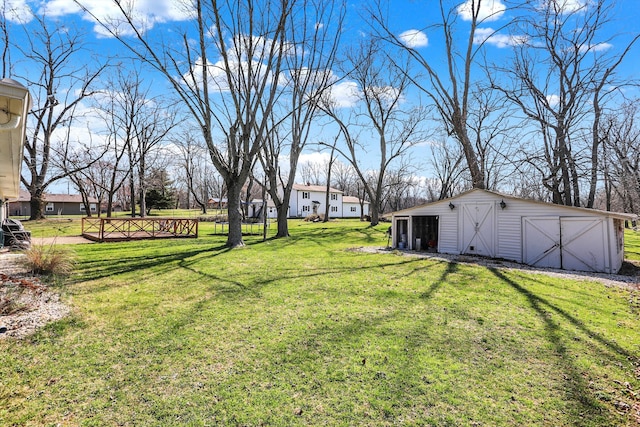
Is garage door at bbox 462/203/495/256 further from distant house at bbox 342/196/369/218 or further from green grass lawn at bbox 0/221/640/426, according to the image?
distant house at bbox 342/196/369/218

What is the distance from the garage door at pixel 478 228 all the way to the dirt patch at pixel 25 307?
1284 cm

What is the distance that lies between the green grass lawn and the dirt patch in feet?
0.81

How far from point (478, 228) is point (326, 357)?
10880 millimetres

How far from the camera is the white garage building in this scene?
10.0m

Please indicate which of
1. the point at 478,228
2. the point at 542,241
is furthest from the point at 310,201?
the point at 542,241

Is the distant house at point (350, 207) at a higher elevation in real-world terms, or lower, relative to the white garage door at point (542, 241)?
higher

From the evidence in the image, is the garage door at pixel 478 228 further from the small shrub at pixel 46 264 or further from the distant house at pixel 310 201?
the distant house at pixel 310 201

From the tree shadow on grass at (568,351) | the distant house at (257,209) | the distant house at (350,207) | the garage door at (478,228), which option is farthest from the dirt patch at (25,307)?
the distant house at (350,207)

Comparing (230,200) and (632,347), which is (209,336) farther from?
(230,200)

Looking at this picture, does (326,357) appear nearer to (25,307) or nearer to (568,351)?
(568,351)

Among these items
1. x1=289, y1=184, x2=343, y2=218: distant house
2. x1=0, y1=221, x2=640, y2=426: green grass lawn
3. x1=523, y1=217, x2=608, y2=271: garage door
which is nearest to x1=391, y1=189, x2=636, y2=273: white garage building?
x1=523, y1=217, x2=608, y2=271: garage door

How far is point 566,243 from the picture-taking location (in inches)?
416

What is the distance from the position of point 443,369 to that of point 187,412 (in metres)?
2.72

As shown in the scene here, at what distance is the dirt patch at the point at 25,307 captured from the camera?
4.39 metres
